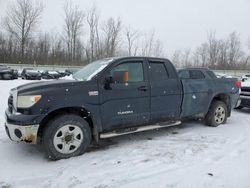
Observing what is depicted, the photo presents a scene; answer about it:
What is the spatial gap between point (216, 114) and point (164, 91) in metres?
2.14

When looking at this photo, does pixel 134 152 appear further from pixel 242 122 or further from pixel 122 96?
pixel 242 122

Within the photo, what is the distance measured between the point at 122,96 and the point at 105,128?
69 centimetres

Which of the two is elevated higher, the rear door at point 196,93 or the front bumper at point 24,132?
the rear door at point 196,93

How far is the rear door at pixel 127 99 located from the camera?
4.36 metres

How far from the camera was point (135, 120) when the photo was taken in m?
4.72

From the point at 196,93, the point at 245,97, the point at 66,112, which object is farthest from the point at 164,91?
the point at 245,97

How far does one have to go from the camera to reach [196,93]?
5664 mm

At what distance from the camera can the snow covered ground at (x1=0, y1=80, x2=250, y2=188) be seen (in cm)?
331

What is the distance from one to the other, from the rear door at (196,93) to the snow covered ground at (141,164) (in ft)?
2.17

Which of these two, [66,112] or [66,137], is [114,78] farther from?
[66,137]

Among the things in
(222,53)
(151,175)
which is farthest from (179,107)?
(222,53)

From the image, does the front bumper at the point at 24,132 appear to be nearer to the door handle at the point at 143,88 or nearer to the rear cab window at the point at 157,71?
the door handle at the point at 143,88

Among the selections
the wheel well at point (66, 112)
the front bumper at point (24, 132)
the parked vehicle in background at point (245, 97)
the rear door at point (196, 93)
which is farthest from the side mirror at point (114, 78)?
the parked vehicle in background at point (245, 97)

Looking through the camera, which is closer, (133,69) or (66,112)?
(66,112)
